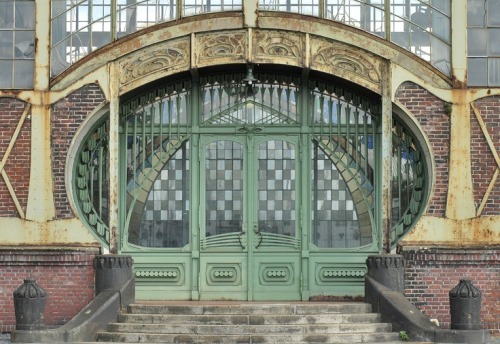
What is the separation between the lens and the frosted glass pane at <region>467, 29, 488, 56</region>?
22203 mm

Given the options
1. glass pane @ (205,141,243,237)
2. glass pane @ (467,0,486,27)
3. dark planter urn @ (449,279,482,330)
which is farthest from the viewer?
glass pane @ (205,141,243,237)

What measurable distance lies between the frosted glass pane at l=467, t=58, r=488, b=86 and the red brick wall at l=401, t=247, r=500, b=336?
259 cm

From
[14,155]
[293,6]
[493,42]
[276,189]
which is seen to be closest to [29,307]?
[14,155]

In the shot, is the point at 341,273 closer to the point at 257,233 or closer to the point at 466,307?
the point at 257,233

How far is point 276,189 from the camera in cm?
2241

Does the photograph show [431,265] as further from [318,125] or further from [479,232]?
[318,125]

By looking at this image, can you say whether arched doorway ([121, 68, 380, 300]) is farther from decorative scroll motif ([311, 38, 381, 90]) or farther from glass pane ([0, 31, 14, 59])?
glass pane ([0, 31, 14, 59])

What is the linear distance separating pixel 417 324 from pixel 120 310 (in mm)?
4282

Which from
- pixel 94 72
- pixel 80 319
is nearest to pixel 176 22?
pixel 94 72

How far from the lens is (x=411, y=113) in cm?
2198

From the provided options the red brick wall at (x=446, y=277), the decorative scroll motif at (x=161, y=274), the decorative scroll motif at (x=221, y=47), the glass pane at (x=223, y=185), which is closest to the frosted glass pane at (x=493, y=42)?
the red brick wall at (x=446, y=277)

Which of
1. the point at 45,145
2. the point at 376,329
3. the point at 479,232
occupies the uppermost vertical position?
the point at 45,145

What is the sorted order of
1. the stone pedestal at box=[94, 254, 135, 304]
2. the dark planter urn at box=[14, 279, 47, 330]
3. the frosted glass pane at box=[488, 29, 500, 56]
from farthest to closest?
1. the frosted glass pane at box=[488, 29, 500, 56]
2. the stone pedestal at box=[94, 254, 135, 304]
3. the dark planter urn at box=[14, 279, 47, 330]

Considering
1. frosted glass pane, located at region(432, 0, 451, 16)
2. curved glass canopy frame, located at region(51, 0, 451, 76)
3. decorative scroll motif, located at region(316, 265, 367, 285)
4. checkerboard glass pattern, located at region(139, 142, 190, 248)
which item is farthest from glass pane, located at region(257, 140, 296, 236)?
frosted glass pane, located at region(432, 0, 451, 16)
